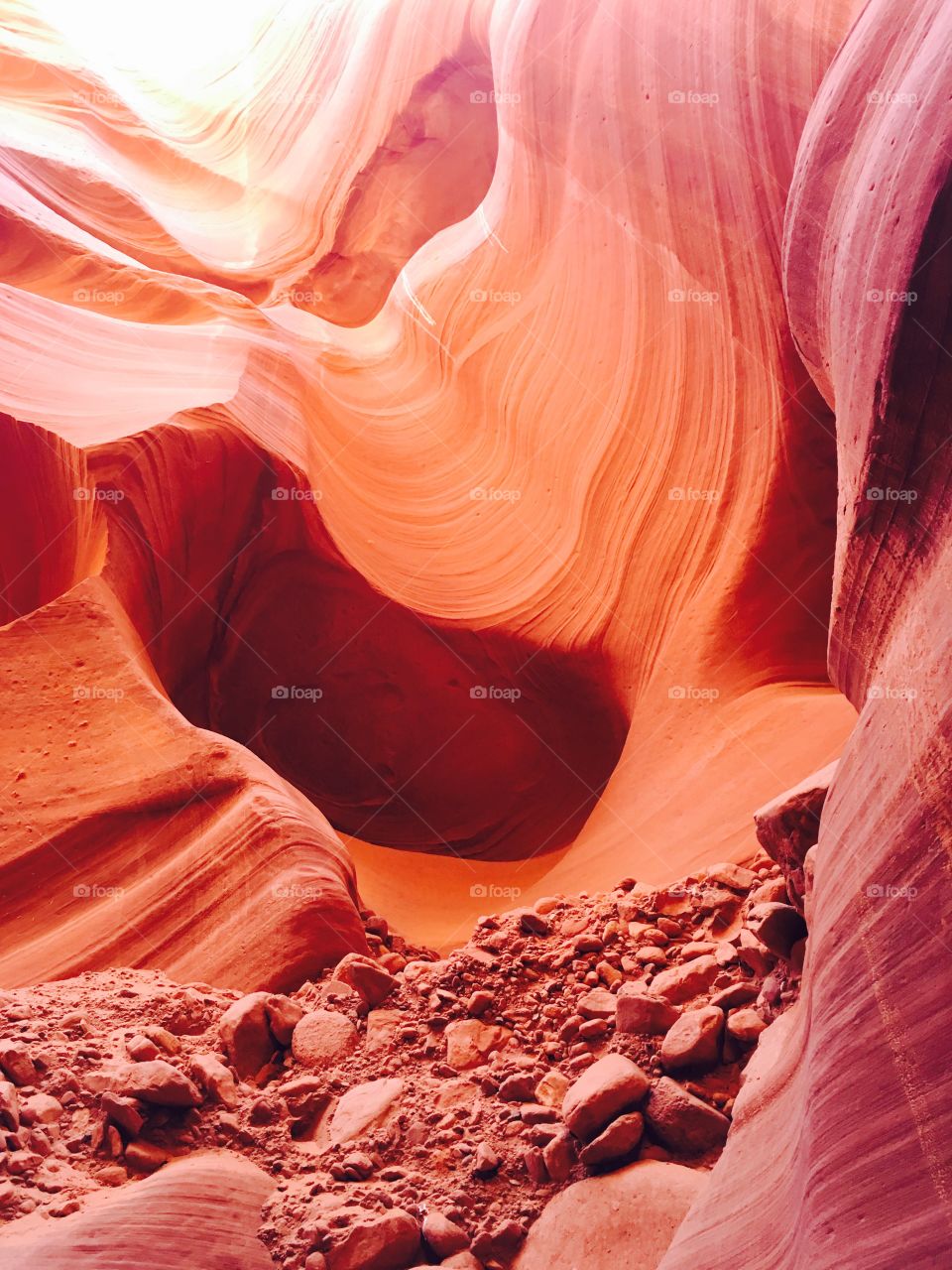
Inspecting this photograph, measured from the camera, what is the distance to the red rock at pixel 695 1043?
225 centimetres

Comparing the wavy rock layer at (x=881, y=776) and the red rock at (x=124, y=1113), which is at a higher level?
the wavy rock layer at (x=881, y=776)

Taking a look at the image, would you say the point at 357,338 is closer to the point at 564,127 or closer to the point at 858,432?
the point at 564,127

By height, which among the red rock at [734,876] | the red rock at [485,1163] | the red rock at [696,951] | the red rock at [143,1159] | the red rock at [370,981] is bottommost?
the red rock at [143,1159]

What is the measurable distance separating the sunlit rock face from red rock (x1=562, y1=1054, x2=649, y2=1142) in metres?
1.43

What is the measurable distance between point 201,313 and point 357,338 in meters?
1.98

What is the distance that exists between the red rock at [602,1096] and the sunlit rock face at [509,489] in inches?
56.4

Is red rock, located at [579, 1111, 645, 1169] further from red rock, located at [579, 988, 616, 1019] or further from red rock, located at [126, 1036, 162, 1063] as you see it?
red rock, located at [126, 1036, 162, 1063]

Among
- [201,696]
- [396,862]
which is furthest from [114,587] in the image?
[396,862]

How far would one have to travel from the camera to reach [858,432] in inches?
84.7

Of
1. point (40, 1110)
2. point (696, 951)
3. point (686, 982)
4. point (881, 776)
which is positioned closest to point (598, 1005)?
point (686, 982)

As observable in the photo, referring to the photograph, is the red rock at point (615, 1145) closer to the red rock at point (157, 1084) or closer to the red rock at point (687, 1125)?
the red rock at point (687, 1125)

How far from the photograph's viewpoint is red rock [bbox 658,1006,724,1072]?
2.25 meters

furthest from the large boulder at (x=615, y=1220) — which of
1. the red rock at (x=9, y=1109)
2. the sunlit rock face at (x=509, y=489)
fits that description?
the sunlit rock face at (x=509, y=489)

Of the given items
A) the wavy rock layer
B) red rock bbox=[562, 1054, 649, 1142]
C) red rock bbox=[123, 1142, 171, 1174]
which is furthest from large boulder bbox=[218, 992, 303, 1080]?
the wavy rock layer
